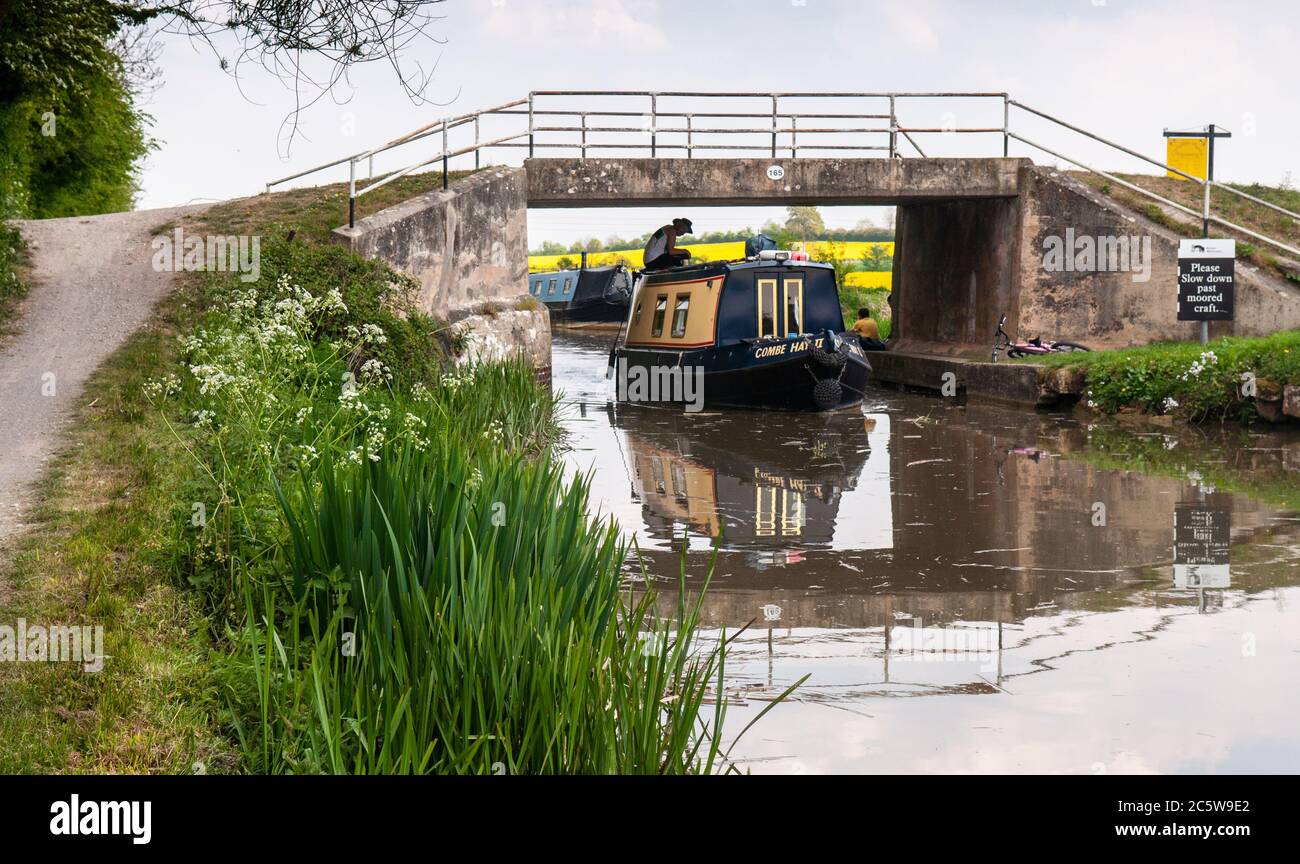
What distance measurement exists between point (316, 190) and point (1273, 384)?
1291 centimetres

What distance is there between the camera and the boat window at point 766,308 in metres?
18.6

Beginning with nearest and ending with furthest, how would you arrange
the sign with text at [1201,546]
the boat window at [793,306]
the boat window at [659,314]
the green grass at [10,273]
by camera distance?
the sign with text at [1201,546] < the green grass at [10,273] < the boat window at [793,306] < the boat window at [659,314]

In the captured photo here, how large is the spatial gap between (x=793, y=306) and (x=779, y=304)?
0.22m

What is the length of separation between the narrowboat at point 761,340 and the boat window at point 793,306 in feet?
0.05

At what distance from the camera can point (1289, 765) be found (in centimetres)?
480

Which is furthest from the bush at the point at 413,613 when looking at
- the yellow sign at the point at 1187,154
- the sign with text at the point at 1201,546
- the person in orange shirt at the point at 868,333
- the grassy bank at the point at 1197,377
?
the yellow sign at the point at 1187,154

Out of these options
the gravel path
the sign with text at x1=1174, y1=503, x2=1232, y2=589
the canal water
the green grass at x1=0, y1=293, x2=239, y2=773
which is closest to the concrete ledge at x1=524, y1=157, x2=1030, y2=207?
the gravel path

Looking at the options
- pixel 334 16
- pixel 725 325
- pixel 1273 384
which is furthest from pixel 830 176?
pixel 334 16

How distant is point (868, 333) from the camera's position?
2469cm

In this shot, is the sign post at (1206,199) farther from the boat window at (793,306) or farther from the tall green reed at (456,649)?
the tall green reed at (456,649)

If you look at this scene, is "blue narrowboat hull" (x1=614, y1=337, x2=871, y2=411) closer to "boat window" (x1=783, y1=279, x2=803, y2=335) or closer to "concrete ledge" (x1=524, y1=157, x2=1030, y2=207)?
"boat window" (x1=783, y1=279, x2=803, y2=335)

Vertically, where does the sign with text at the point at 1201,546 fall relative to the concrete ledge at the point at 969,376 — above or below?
below

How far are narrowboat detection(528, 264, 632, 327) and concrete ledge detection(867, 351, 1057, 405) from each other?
18.7 m

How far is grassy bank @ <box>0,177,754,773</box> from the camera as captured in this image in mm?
3844
